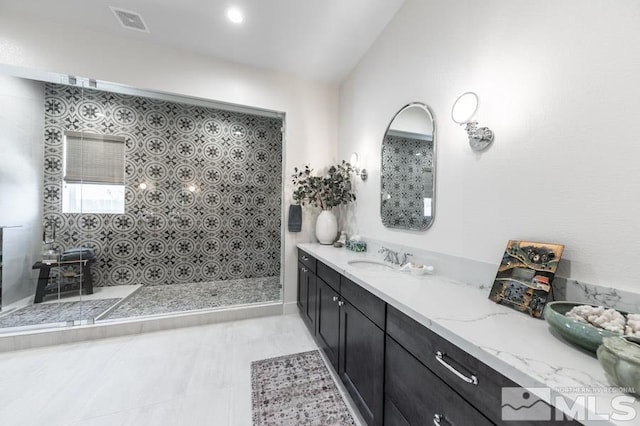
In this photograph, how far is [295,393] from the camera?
1.60m

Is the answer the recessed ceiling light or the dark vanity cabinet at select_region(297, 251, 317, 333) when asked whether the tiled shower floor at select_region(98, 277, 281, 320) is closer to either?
the dark vanity cabinet at select_region(297, 251, 317, 333)

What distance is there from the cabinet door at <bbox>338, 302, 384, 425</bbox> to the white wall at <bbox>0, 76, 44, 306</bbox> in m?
3.45

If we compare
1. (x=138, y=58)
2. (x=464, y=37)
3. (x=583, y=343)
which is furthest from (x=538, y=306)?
(x=138, y=58)

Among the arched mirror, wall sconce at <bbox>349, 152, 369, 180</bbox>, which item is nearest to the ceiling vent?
wall sconce at <bbox>349, 152, 369, 180</bbox>

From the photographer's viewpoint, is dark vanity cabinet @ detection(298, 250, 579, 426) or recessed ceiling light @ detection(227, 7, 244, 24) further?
recessed ceiling light @ detection(227, 7, 244, 24)

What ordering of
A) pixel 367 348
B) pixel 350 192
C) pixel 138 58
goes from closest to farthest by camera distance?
pixel 367 348
pixel 138 58
pixel 350 192

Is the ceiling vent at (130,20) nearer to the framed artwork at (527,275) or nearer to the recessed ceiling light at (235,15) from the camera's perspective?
the recessed ceiling light at (235,15)

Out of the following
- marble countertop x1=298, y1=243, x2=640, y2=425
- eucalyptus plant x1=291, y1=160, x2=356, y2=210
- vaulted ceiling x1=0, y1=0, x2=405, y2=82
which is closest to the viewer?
marble countertop x1=298, y1=243, x2=640, y2=425

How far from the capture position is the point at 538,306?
900 mm

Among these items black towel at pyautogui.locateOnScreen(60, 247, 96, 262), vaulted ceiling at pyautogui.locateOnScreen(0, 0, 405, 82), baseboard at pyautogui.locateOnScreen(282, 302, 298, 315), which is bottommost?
baseboard at pyautogui.locateOnScreen(282, 302, 298, 315)

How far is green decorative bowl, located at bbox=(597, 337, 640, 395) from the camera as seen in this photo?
0.48 m

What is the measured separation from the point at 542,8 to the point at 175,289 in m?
4.36

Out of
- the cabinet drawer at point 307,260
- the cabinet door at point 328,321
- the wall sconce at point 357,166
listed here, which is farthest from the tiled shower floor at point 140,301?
the wall sconce at point 357,166

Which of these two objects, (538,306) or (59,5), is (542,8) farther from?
(59,5)
